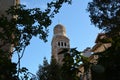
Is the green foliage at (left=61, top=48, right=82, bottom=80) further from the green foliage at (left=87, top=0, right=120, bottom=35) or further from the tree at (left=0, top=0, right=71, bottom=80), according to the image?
the green foliage at (left=87, top=0, right=120, bottom=35)

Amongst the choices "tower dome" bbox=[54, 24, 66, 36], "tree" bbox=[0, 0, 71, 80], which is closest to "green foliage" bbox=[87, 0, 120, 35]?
"tree" bbox=[0, 0, 71, 80]

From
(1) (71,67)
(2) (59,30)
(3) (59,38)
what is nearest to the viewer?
(1) (71,67)

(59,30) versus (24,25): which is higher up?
(59,30)

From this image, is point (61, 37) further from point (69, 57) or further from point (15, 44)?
point (69, 57)

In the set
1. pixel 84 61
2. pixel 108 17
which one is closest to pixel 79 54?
pixel 84 61

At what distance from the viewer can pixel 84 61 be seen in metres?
4.60

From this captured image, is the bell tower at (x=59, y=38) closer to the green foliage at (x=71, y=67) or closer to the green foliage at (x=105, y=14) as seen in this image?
the green foliage at (x=105, y=14)

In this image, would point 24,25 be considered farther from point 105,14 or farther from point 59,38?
point 59,38

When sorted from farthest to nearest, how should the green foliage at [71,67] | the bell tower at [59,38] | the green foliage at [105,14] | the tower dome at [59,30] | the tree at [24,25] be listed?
1. the bell tower at [59,38]
2. the tower dome at [59,30]
3. the green foliage at [105,14]
4. the tree at [24,25]
5. the green foliage at [71,67]

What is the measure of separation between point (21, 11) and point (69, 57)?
23.8 feet

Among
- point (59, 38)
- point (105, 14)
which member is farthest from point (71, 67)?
point (59, 38)

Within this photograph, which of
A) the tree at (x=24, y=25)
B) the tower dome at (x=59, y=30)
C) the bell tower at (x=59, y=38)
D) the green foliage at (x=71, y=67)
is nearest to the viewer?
the green foliage at (x=71, y=67)

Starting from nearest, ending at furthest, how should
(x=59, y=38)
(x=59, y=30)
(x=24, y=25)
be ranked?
(x=24, y=25) → (x=59, y=30) → (x=59, y=38)

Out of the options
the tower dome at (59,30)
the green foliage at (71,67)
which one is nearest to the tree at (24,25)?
the green foliage at (71,67)
